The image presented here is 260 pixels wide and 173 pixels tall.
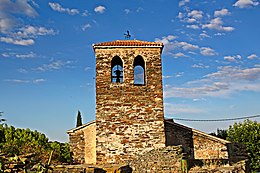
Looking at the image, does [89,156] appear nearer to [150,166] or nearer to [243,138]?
[150,166]

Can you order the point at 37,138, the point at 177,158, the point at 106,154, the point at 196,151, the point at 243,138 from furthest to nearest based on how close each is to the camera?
the point at 243,138, the point at 37,138, the point at 196,151, the point at 106,154, the point at 177,158

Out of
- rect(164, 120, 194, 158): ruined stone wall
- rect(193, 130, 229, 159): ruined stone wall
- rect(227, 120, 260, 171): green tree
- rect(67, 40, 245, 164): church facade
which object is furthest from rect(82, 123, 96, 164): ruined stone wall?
rect(227, 120, 260, 171): green tree

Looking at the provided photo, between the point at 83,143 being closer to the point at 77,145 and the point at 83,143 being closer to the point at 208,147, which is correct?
the point at 77,145

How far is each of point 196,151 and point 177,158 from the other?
5.97 meters

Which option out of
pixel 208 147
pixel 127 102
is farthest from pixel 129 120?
pixel 208 147

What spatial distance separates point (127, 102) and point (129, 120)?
931 mm

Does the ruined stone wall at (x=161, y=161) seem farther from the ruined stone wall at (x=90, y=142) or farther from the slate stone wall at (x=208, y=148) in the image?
the slate stone wall at (x=208, y=148)

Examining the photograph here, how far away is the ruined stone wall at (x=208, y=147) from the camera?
16.6 m

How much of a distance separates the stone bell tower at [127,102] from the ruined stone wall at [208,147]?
2206mm

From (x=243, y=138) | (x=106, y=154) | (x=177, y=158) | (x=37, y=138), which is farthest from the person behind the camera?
(x=243, y=138)

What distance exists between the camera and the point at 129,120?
1609 centimetres

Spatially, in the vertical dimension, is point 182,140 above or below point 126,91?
below

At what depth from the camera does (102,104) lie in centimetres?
1623

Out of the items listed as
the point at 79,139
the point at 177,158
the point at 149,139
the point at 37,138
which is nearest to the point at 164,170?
the point at 177,158
